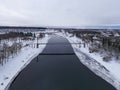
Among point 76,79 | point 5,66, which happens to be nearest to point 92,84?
point 76,79

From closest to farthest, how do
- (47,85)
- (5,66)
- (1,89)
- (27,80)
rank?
(1,89) < (47,85) < (27,80) < (5,66)

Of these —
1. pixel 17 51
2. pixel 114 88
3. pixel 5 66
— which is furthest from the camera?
pixel 17 51

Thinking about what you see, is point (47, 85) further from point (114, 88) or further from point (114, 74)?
point (114, 74)

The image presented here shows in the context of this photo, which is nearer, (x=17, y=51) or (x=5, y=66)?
(x=5, y=66)

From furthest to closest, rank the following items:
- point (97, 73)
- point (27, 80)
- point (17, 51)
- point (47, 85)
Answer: point (17, 51) < point (97, 73) < point (27, 80) < point (47, 85)

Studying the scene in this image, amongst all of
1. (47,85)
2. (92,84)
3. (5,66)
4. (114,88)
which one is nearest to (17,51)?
(5,66)

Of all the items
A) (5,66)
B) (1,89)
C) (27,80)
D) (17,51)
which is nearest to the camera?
(1,89)

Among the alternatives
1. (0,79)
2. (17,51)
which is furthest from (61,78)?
(17,51)

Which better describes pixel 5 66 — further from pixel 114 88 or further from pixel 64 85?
pixel 114 88

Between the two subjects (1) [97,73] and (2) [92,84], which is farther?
(1) [97,73]
